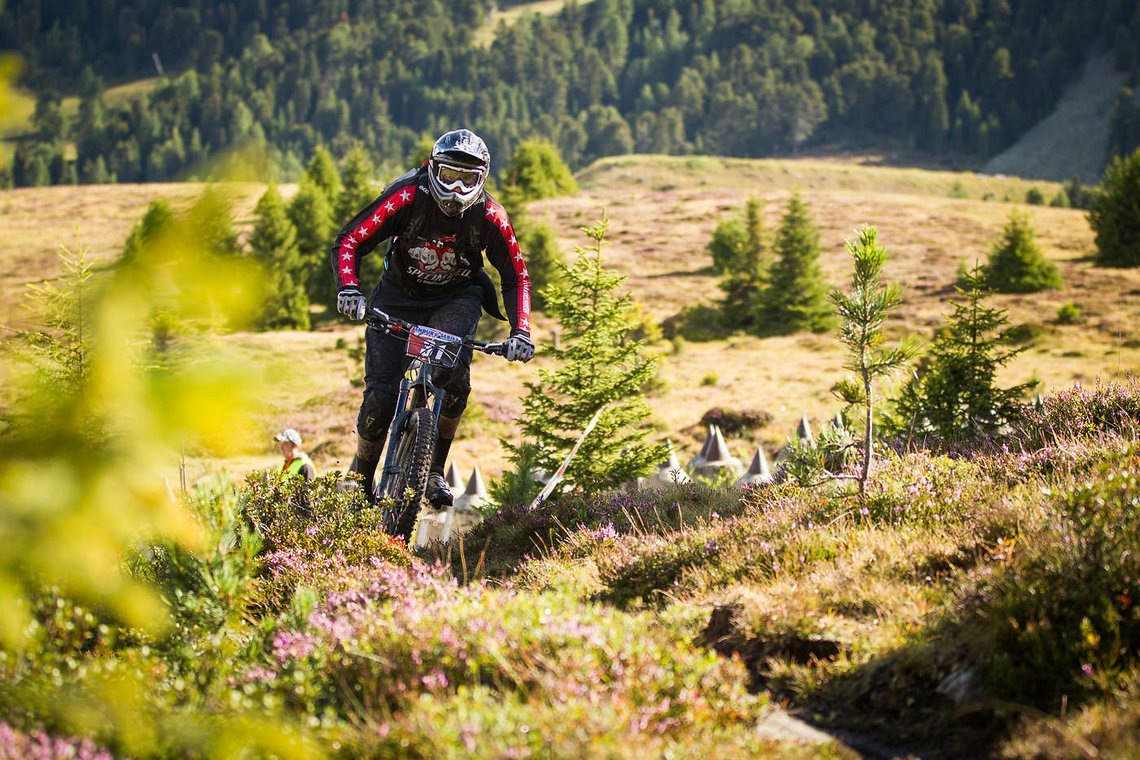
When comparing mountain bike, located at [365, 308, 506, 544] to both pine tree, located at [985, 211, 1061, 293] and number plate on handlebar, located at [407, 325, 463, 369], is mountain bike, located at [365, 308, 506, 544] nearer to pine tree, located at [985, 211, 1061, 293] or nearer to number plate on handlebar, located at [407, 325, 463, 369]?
number plate on handlebar, located at [407, 325, 463, 369]

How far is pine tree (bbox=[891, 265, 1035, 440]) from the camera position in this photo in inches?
383

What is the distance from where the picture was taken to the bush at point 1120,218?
4803 cm

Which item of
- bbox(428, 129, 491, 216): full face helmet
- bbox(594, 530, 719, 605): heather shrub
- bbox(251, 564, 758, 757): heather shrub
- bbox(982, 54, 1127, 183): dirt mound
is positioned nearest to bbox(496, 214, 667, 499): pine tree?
bbox(428, 129, 491, 216): full face helmet

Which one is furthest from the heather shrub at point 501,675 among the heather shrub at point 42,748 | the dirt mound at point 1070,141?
the dirt mound at point 1070,141

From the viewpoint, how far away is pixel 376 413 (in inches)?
282

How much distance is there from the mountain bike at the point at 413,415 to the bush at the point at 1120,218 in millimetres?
50261

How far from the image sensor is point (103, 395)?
69.0 inches

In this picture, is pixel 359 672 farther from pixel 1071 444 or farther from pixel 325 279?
pixel 325 279

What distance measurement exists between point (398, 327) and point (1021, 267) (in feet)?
146

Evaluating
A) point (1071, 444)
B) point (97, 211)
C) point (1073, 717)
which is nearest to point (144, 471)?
point (1073, 717)

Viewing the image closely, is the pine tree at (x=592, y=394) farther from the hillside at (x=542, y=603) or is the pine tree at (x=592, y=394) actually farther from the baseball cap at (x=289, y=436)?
the hillside at (x=542, y=603)

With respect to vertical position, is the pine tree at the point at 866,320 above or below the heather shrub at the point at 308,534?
above

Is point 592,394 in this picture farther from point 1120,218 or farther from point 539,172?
point 539,172

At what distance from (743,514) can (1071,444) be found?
2136 millimetres
